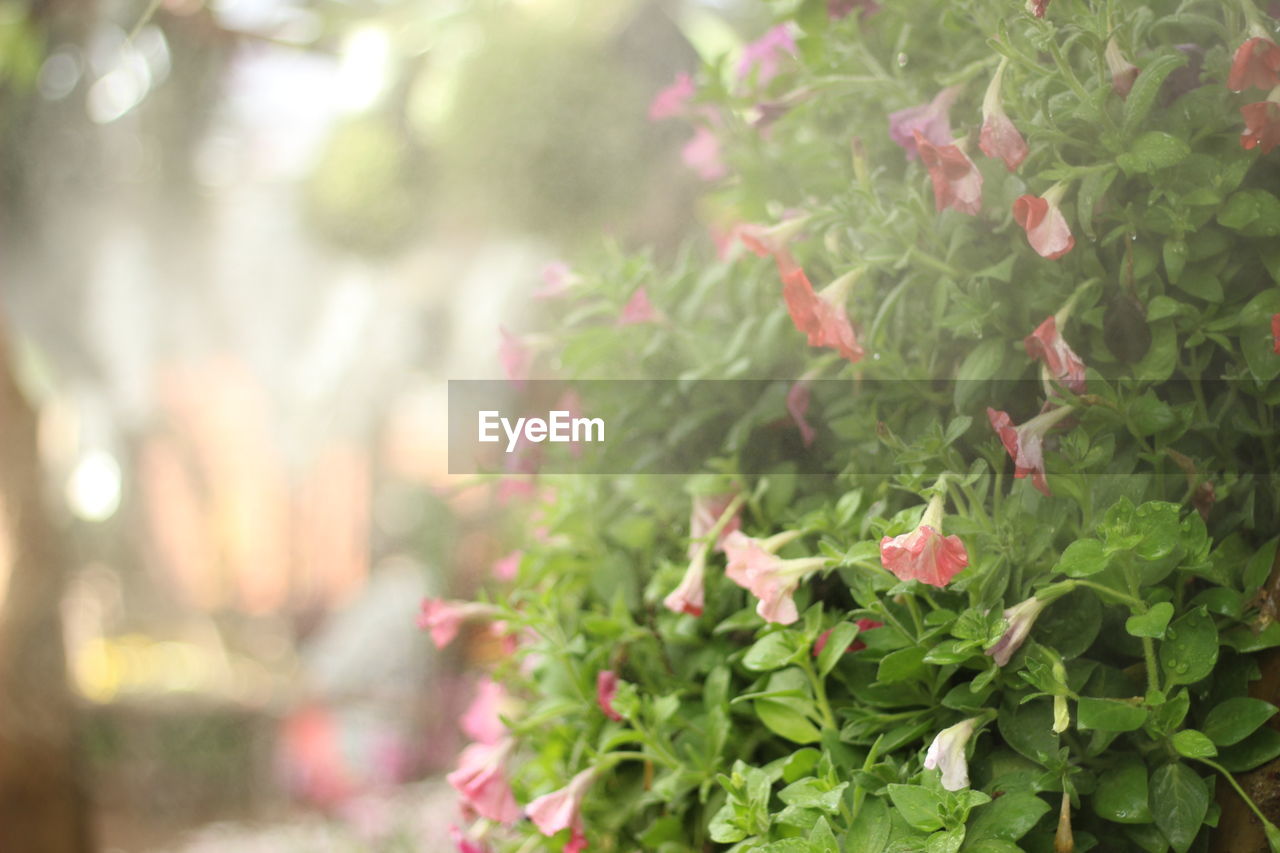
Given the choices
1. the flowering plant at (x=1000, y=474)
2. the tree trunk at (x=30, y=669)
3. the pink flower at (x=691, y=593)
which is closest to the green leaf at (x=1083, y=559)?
the flowering plant at (x=1000, y=474)

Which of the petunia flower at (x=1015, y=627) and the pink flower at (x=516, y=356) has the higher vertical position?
the pink flower at (x=516, y=356)

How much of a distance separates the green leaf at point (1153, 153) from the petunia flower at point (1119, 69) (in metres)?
0.01

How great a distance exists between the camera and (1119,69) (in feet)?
0.82

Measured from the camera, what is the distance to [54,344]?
1.57 m

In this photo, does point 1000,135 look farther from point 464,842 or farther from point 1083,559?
point 464,842

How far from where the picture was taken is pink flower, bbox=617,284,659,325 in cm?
35

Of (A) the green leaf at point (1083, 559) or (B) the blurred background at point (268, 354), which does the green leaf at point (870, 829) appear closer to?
(A) the green leaf at point (1083, 559)

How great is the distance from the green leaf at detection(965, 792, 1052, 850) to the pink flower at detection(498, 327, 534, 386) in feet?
0.73

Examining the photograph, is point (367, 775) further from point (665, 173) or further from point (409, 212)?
point (665, 173)

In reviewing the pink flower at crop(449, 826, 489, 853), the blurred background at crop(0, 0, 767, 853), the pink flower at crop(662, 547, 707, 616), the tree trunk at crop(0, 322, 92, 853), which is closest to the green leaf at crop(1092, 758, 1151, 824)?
the pink flower at crop(662, 547, 707, 616)

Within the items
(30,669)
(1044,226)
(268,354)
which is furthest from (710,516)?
(268,354)

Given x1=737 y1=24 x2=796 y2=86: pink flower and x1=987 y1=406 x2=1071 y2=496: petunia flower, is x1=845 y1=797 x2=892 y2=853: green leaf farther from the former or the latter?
x1=737 y1=24 x2=796 y2=86: pink flower

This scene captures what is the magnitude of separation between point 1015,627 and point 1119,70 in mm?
134

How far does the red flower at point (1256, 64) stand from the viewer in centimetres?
23
